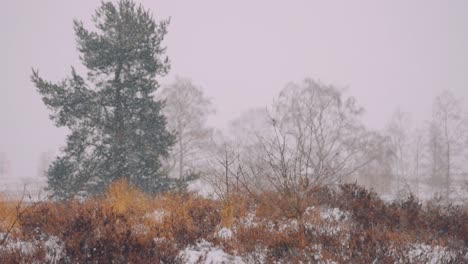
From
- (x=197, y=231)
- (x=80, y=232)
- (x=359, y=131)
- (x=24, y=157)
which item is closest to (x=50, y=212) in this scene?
(x=80, y=232)

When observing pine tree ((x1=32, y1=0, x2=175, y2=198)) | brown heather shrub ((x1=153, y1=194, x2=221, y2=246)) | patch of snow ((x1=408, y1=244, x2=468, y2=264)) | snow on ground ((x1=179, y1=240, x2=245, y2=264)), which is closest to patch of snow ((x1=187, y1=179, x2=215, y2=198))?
brown heather shrub ((x1=153, y1=194, x2=221, y2=246))

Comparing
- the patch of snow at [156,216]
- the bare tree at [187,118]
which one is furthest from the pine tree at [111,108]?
the bare tree at [187,118]

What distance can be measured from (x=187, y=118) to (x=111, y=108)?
904 centimetres

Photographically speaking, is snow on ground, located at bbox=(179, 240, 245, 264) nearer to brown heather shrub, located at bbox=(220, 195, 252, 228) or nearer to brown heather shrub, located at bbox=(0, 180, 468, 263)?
brown heather shrub, located at bbox=(0, 180, 468, 263)

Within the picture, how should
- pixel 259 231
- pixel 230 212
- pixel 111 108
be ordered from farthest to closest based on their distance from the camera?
pixel 111 108 < pixel 230 212 < pixel 259 231

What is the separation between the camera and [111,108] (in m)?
13.7

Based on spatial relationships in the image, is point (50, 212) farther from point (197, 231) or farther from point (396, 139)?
point (396, 139)

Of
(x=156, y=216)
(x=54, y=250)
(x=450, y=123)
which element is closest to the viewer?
(x=54, y=250)

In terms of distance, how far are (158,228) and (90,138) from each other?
31.2 feet

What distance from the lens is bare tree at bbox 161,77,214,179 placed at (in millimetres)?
22312

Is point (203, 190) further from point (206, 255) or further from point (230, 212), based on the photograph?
point (206, 255)

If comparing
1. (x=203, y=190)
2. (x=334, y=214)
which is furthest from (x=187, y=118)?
(x=334, y=214)

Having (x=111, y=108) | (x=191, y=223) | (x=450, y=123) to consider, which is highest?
(x=450, y=123)

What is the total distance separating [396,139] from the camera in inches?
1249
